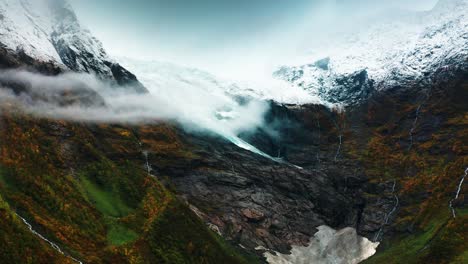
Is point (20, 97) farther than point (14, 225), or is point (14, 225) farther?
point (20, 97)

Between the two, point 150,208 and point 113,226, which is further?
point 150,208

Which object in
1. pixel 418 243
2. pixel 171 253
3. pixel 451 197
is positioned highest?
pixel 451 197

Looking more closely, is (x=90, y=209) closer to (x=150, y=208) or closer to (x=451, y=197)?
(x=150, y=208)

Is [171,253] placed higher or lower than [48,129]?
lower

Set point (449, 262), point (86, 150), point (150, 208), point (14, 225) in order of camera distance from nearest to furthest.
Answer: point (14, 225) → point (449, 262) → point (150, 208) → point (86, 150)

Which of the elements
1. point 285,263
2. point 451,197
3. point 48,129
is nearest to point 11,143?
point 48,129

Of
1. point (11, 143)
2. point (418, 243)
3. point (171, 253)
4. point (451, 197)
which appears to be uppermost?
point (451, 197)

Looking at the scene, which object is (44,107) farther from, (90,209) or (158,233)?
(158,233)

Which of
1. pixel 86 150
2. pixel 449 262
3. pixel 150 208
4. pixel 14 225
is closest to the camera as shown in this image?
pixel 14 225

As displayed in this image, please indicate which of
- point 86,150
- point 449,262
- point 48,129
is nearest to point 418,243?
point 449,262
